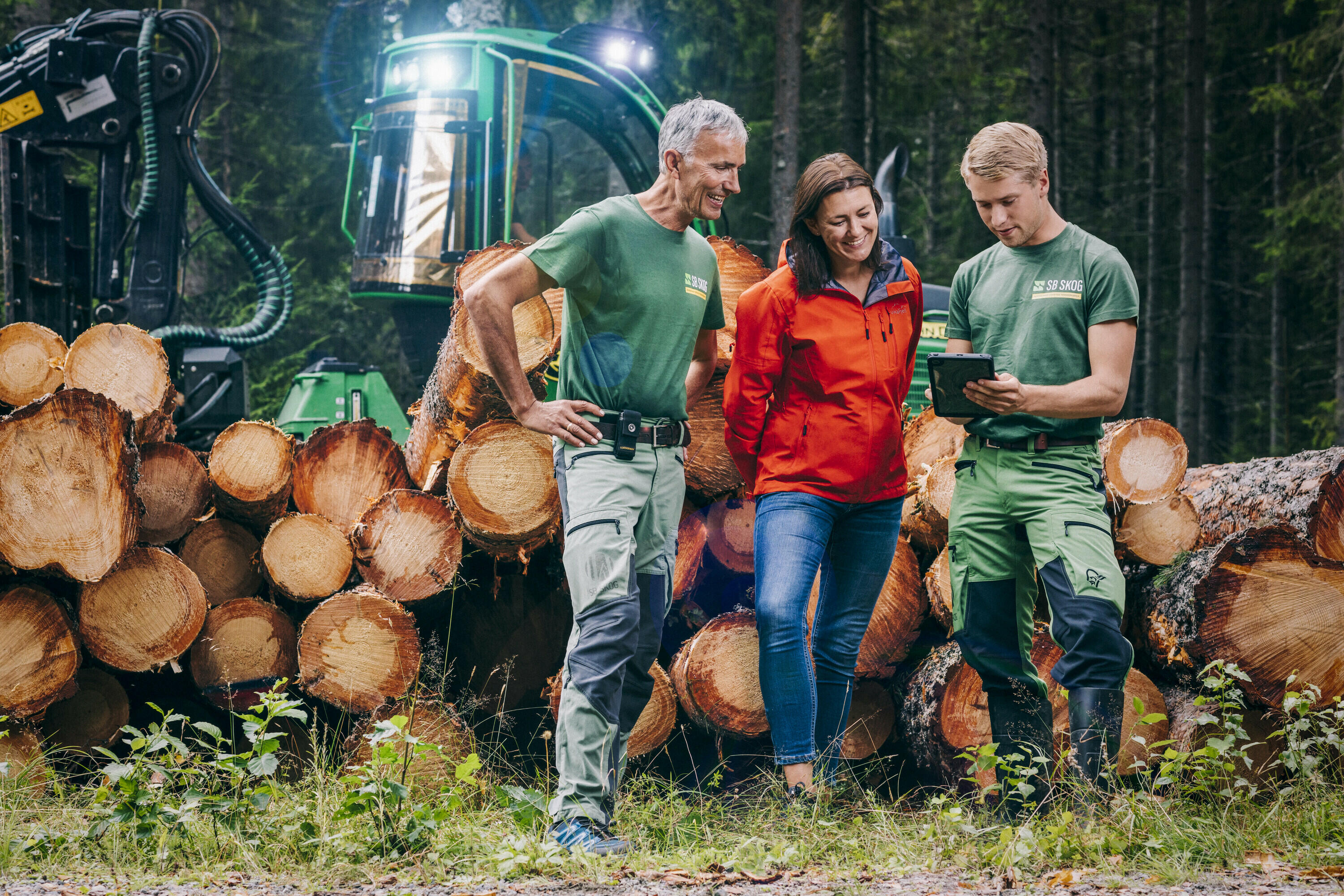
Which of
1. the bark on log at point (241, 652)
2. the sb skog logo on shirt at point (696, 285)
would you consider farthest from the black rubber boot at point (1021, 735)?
the bark on log at point (241, 652)

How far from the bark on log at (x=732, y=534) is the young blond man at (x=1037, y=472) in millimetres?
925

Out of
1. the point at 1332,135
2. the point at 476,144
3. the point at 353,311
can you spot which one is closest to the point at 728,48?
the point at 353,311

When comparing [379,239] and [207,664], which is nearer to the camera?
[207,664]

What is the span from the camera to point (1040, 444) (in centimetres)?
294

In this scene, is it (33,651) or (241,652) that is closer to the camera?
(33,651)

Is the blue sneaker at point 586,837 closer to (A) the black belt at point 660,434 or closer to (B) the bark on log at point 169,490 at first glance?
(A) the black belt at point 660,434

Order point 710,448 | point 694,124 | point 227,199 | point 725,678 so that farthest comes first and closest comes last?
point 227,199, point 710,448, point 725,678, point 694,124

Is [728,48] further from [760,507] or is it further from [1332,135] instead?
[760,507]

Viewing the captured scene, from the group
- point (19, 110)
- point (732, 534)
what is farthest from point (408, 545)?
point (19, 110)

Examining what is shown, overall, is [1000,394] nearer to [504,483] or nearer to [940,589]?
[940,589]

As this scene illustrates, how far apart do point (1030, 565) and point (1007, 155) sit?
3.95 feet

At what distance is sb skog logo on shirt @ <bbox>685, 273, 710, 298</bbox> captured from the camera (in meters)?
3.00

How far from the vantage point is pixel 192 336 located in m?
5.73

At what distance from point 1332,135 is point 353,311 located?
14.8 meters
